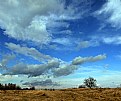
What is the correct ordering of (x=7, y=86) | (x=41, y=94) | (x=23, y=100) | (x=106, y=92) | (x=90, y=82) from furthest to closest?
1. (x=90, y=82)
2. (x=7, y=86)
3. (x=106, y=92)
4. (x=41, y=94)
5. (x=23, y=100)

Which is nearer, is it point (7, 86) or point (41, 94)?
point (41, 94)

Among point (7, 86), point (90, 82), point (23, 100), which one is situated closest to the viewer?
point (23, 100)

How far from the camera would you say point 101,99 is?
3406 centimetres

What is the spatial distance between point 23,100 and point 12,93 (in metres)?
5.04

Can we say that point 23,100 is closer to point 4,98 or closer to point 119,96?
point 4,98

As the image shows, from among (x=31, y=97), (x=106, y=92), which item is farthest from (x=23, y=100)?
(x=106, y=92)

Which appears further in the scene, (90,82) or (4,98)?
(90,82)

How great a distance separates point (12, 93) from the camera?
36.6 m

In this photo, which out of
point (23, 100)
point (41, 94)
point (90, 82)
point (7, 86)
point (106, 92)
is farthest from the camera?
point (90, 82)

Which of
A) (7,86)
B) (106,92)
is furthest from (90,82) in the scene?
(106,92)

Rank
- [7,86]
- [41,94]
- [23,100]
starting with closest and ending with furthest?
[23,100]
[41,94]
[7,86]

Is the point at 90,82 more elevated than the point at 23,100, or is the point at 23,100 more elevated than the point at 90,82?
the point at 90,82

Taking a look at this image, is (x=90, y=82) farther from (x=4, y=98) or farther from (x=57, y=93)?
(x=4, y=98)

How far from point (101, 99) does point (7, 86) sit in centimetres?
2698
